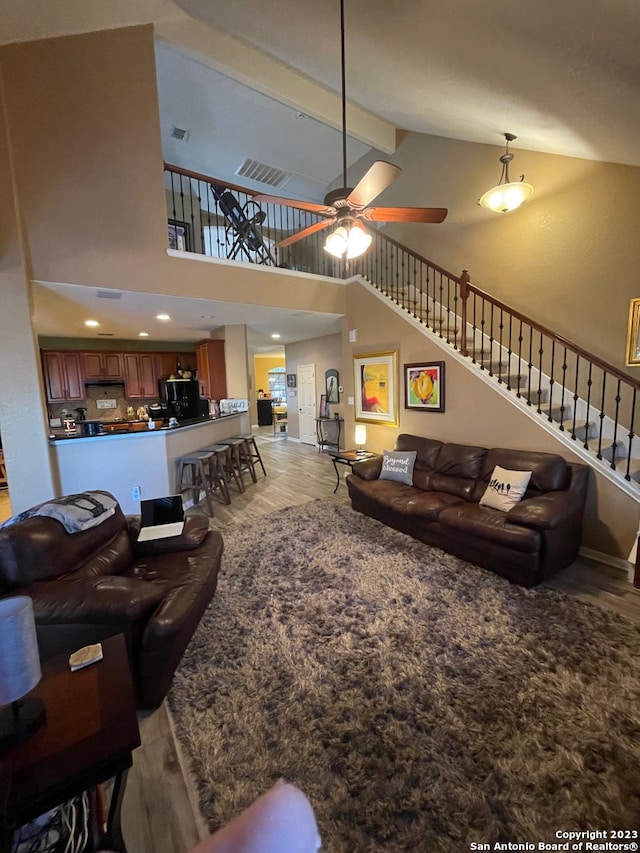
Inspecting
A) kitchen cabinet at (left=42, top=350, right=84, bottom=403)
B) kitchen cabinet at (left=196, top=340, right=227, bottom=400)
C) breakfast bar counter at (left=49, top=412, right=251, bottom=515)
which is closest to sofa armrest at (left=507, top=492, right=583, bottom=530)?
breakfast bar counter at (left=49, top=412, right=251, bottom=515)

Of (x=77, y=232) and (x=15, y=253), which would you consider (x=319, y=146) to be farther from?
(x=15, y=253)

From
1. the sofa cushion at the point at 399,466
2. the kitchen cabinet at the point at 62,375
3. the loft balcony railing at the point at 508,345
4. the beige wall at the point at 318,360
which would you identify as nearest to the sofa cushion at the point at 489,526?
the sofa cushion at the point at 399,466

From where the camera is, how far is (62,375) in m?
6.77

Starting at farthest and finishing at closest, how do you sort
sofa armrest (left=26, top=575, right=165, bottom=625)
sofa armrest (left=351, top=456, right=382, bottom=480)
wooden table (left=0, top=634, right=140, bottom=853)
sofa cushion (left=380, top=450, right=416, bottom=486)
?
sofa armrest (left=351, top=456, right=382, bottom=480), sofa cushion (left=380, top=450, right=416, bottom=486), sofa armrest (left=26, top=575, right=165, bottom=625), wooden table (left=0, top=634, right=140, bottom=853)

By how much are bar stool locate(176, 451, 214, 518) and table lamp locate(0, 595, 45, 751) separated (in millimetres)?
3430

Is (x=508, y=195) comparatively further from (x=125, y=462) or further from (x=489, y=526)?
(x=125, y=462)

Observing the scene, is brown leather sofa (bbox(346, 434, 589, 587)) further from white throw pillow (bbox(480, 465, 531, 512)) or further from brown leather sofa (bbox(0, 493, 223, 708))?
brown leather sofa (bbox(0, 493, 223, 708))

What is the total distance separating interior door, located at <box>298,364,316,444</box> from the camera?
8.36 metres

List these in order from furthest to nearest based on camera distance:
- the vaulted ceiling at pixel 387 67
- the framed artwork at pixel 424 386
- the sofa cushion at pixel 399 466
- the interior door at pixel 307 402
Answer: the interior door at pixel 307 402
the framed artwork at pixel 424 386
the sofa cushion at pixel 399 466
the vaulted ceiling at pixel 387 67

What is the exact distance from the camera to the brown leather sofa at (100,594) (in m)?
1.64

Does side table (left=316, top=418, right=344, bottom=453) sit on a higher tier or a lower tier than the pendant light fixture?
lower

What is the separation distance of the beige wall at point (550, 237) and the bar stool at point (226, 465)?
4.35 m

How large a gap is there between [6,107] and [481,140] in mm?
4934

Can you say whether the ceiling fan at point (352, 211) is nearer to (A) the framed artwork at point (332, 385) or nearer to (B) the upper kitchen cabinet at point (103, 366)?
(A) the framed artwork at point (332, 385)
